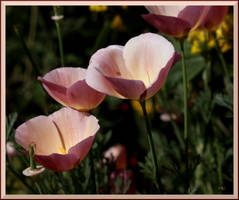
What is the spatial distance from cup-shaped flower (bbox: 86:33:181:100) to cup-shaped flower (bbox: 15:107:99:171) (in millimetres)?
55

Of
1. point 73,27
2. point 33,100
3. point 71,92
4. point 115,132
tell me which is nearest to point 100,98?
point 71,92

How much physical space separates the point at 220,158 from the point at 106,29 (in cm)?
50

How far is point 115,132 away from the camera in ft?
3.98

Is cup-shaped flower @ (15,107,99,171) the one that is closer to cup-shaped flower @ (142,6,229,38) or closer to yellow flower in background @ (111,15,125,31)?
cup-shaped flower @ (142,6,229,38)

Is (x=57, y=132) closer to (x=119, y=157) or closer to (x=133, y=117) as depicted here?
(x=119, y=157)

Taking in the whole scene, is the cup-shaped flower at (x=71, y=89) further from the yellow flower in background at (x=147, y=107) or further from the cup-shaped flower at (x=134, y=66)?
the yellow flower in background at (x=147, y=107)

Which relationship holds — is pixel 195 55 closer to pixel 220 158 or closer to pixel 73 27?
pixel 220 158

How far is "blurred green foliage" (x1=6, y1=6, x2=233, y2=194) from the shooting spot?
0.79 m

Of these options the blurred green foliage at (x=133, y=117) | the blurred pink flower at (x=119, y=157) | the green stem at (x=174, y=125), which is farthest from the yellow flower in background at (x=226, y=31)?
the blurred pink flower at (x=119, y=157)

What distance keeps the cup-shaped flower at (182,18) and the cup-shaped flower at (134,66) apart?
0.06 meters

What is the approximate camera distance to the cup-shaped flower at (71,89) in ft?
1.79

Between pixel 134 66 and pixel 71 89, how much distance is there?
93 mm

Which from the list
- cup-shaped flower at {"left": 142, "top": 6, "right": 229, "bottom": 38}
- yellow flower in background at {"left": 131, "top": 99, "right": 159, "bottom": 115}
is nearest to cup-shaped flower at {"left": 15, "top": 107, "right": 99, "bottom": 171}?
cup-shaped flower at {"left": 142, "top": 6, "right": 229, "bottom": 38}

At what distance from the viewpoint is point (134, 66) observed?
58cm
